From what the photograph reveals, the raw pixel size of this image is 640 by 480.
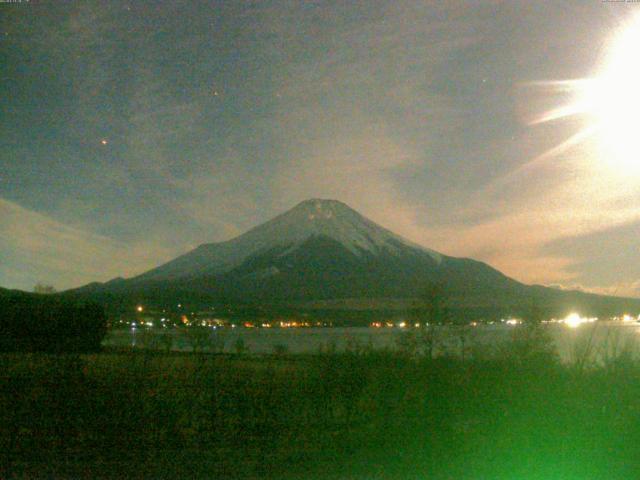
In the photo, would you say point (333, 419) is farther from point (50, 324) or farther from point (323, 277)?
point (323, 277)

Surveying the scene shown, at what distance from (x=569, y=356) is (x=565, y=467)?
18.4ft

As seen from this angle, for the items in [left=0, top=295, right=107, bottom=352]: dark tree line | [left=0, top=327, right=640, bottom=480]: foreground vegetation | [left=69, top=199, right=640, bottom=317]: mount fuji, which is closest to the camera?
[left=0, top=327, right=640, bottom=480]: foreground vegetation

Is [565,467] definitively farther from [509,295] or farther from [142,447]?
A: [509,295]

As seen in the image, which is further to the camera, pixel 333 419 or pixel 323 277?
pixel 323 277

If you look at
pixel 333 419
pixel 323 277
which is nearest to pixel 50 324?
pixel 333 419

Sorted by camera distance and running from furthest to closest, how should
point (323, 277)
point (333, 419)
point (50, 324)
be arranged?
1. point (323, 277)
2. point (50, 324)
3. point (333, 419)

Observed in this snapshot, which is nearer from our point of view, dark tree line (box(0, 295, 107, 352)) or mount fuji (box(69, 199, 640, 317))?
dark tree line (box(0, 295, 107, 352))

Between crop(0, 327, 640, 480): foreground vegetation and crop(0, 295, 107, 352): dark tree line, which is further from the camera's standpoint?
crop(0, 295, 107, 352): dark tree line

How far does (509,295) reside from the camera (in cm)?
8369

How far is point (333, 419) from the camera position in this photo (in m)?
12.4

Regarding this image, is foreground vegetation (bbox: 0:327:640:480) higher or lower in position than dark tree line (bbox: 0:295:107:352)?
lower

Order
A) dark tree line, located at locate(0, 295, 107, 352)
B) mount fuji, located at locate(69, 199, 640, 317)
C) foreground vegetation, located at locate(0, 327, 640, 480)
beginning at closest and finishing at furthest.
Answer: foreground vegetation, located at locate(0, 327, 640, 480) < dark tree line, located at locate(0, 295, 107, 352) < mount fuji, located at locate(69, 199, 640, 317)

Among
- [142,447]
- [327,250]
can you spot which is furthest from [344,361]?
[327,250]

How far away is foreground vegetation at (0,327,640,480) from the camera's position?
30.3ft
